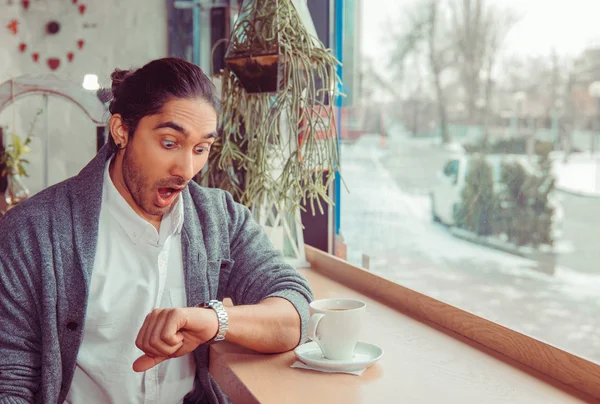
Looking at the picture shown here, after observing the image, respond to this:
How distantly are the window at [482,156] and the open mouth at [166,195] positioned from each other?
0.68 m

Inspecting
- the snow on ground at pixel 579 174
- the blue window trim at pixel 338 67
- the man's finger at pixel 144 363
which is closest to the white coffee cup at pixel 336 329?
the man's finger at pixel 144 363

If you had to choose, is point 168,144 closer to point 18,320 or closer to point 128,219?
point 128,219

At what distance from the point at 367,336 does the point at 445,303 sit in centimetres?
20

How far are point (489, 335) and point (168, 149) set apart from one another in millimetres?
749

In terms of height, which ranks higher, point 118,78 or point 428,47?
point 428,47

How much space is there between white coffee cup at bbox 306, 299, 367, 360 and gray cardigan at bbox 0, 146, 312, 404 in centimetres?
16

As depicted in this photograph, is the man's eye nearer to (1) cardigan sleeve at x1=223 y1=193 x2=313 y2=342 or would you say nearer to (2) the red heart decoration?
(1) cardigan sleeve at x1=223 y1=193 x2=313 y2=342

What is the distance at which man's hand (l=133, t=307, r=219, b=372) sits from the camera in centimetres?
119

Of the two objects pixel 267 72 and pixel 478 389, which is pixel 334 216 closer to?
pixel 267 72

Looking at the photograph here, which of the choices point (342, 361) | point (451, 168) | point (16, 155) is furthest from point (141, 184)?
point (16, 155)

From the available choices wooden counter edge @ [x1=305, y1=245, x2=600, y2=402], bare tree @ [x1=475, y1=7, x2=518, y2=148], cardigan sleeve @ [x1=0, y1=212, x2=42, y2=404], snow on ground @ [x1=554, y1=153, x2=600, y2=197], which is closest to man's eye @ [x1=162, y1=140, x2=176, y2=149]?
cardigan sleeve @ [x1=0, y1=212, x2=42, y2=404]

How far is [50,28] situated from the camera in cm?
312

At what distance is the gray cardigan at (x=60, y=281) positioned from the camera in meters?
1.31

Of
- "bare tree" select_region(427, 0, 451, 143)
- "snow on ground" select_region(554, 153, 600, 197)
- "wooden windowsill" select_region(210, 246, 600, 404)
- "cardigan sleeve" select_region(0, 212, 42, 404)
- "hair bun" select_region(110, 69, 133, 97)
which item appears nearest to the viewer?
"wooden windowsill" select_region(210, 246, 600, 404)
